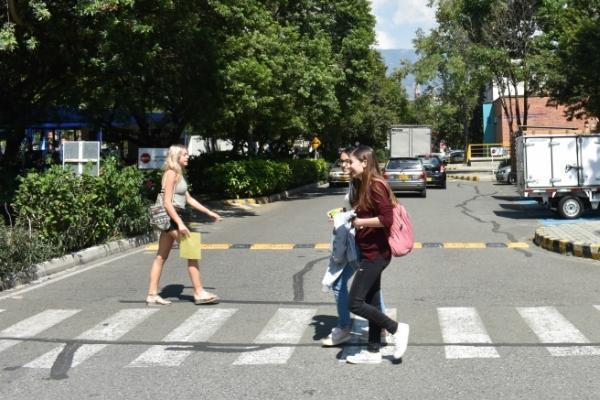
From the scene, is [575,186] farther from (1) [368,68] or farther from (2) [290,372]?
(1) [368,68]

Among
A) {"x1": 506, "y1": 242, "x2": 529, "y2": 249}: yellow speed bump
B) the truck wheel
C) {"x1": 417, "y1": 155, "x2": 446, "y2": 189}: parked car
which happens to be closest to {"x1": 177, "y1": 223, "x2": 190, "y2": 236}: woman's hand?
{"x1": 506, "y1": 242, "x2": 529, "y2": 249}: yellow speed bump

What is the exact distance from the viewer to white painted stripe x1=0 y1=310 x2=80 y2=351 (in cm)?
699

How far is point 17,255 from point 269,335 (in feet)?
15.2

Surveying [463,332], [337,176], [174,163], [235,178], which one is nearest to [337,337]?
[463,332]

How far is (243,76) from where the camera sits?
19.7m

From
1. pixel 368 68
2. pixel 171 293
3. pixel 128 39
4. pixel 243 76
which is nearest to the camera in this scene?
pixel 171 293

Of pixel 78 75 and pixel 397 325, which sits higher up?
pixel 78 75

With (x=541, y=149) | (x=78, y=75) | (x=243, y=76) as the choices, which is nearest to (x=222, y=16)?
(x=243, y=76)

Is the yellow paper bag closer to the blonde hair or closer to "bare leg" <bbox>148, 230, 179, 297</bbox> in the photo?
"bare leg" <bbox>148, 230, 179, 297</bbox>

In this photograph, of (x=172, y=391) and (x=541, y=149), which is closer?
(x=172, y=391)

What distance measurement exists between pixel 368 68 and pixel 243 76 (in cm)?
1516

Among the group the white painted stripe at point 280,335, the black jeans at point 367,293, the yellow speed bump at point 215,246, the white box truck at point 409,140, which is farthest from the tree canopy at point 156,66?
the white box truck at point 409,140

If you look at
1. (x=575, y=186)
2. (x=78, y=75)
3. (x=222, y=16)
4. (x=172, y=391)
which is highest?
(x=222, y=16)

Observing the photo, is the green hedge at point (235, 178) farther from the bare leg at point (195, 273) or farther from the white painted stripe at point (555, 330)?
the white painted stripe at point (555, 330)
